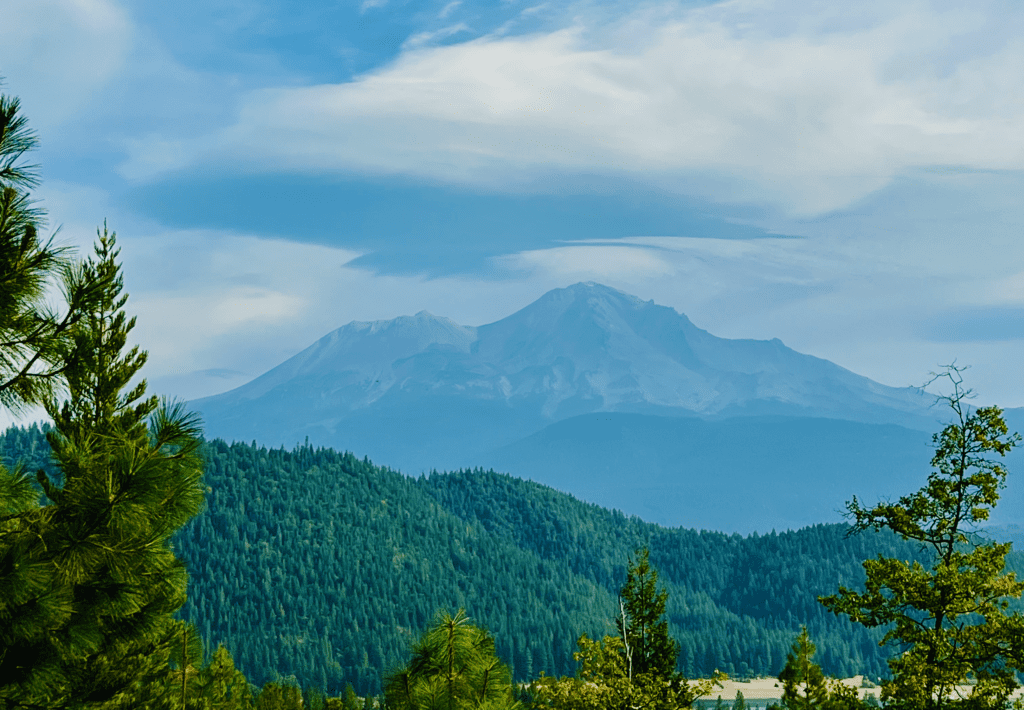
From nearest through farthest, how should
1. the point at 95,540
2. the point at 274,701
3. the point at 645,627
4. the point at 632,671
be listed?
the point at 95,540 < the point at 632,671 < the point at 645,627 < the point at 274,701

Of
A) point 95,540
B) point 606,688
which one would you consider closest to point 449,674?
point 606,688

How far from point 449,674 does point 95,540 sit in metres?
8.96

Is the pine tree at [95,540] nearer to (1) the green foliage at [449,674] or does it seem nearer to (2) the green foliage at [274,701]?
(1) the green foliage at [449,674]

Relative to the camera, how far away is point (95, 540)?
1131 cm

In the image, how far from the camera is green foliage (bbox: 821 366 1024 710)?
58.9ft

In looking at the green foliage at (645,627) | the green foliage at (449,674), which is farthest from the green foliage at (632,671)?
the green foliage at (449,674)

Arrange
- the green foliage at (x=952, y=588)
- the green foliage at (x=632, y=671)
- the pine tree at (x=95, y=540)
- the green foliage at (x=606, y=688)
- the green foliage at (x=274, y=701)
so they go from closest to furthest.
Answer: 1. the pine tree at (x=95, y=540)
2. the green foliage at (x=952, y=588)
3. the green foliage at (x=606, y=688)
4. the green foliage at (x=632, y=671)
5. the green foliage at (x=274, y=701)

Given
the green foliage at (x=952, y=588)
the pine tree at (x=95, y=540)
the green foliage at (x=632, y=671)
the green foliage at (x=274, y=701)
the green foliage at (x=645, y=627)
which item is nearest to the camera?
the pine tree at (x=95, y=540)

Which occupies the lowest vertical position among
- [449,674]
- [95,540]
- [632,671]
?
[632,671]

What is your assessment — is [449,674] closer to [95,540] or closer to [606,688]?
[606,688]

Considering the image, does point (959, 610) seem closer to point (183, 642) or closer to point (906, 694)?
point (906, 694)

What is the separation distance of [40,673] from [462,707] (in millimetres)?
8674

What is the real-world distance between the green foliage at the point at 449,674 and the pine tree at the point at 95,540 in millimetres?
4916

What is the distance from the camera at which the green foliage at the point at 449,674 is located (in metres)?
18.5
